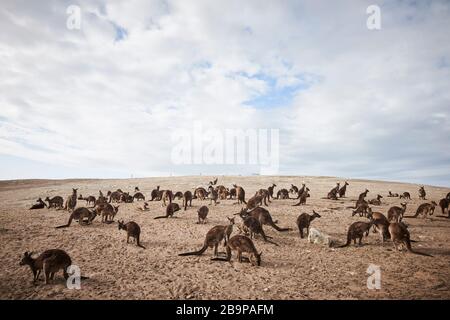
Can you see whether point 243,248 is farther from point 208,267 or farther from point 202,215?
point 202,215

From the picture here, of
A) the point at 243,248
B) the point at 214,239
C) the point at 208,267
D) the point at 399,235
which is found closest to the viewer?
the point at 208,267

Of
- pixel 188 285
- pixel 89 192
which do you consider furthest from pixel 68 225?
pixel 89 192

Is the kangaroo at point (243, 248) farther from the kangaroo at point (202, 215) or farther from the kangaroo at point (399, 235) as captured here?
the kangaroo at point (399, 235)

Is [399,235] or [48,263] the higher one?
[399,235]

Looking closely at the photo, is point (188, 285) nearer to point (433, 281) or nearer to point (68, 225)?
point (433, 281)

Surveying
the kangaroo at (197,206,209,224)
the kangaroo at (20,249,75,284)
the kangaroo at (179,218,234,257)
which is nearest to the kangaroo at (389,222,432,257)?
the kangaroo at (179,218,234,257)

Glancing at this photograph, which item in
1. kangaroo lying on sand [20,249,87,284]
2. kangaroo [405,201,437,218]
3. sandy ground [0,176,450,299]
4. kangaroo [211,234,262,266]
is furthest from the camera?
kangaroo [405,201,437,218]

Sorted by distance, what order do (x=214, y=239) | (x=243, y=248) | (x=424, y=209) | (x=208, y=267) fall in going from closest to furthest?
(x=208, y=267) → (x=243, y=248) → (x=214, y=239) → (x=424, y=209)

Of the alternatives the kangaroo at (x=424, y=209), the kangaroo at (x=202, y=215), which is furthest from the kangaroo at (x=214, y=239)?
the kangaroo at (x=424, y=209)

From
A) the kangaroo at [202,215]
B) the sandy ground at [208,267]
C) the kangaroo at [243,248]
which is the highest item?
the kangaroo at [202,215]

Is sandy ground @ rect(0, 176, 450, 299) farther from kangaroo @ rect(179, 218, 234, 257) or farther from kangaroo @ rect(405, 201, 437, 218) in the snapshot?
kangaroo @ rect(405, 201, 437, 218)

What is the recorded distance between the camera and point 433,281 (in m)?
8.95

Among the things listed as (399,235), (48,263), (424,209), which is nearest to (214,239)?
(48,263)
